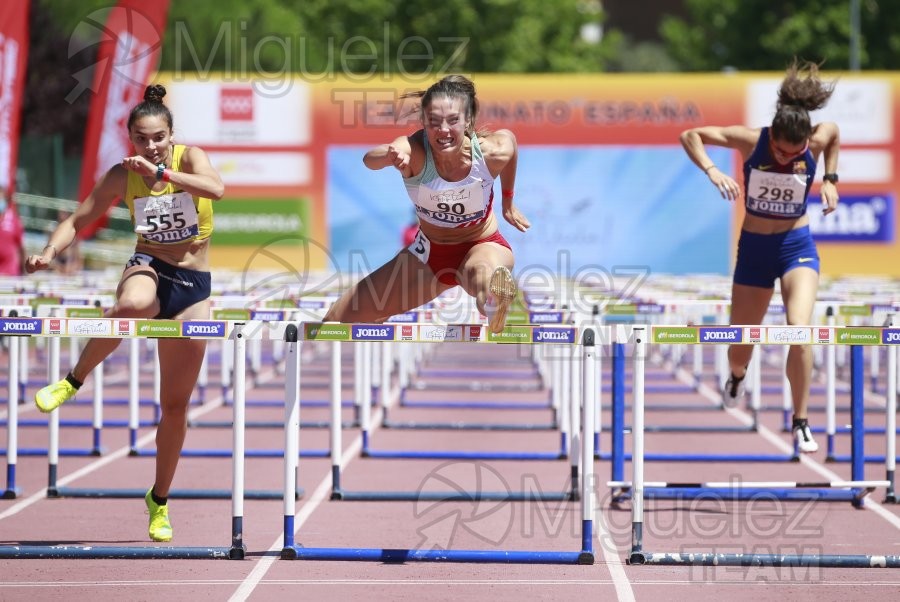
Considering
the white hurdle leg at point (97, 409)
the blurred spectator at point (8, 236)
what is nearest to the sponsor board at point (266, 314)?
the white hurdle leg at point (97, 409)

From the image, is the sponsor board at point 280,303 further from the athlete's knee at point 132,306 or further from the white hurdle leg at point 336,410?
the athlete's knee at point 132,306

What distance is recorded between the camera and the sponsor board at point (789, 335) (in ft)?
23.6

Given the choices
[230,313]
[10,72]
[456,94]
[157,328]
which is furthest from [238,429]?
[10,72]

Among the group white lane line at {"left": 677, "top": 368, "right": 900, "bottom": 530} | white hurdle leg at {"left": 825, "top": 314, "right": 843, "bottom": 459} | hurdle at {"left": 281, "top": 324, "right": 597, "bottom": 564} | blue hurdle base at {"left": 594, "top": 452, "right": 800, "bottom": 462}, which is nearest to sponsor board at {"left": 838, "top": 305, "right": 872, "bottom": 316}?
white hurdle leg at {"left": 825, "top": 314, "right": 843, "bottom": 459}

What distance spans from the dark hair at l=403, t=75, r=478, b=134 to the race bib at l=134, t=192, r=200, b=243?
1346 mm

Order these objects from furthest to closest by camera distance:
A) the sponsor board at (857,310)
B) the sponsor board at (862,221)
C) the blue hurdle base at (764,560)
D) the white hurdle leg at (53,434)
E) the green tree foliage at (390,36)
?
1. the green tree foliage at (390,36)
2. the sponsor board at (862,221)
3. the sponsor board at (857,310)
4. the white hurdle leg at (53,434)
5. the blue hurdle base at (764,560)

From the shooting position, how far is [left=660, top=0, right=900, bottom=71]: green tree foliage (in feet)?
171

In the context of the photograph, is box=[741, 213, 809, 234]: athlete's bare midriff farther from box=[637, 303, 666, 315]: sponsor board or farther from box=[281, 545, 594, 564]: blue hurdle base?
box=[281, 545, 594, 564]: blue hurdle base

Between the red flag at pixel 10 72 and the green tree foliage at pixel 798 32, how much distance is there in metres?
37.0

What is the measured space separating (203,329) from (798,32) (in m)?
48.2

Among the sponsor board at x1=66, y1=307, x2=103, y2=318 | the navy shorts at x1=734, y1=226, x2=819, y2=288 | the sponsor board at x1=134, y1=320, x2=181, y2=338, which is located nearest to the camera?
the sponsor board at x1=134, y1=320, x2=181, y2=338

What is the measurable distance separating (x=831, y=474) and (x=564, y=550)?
3878 mm

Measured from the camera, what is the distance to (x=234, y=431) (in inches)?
284

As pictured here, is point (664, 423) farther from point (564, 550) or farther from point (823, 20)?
point (823, 20)
